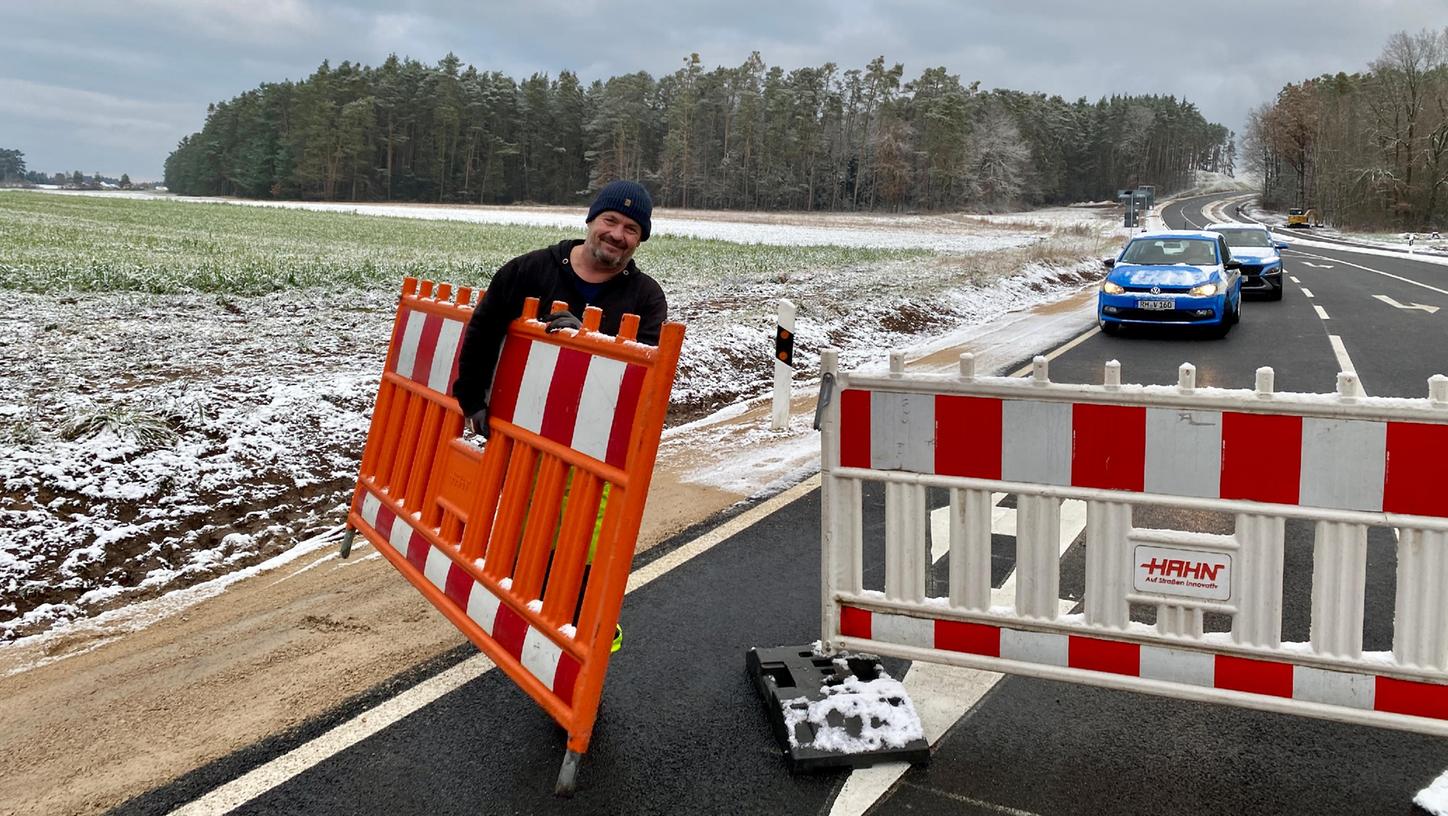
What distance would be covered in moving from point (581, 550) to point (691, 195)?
113 meters

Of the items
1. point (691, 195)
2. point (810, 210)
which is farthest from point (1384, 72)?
point (691, 195)

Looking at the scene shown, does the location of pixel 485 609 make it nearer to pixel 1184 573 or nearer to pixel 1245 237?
pixel 1184 573

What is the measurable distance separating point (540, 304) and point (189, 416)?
4.08 metres

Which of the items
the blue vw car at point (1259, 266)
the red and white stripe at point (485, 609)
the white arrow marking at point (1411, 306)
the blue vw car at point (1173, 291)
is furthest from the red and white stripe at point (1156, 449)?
the blue vw car at point (1259, 266)

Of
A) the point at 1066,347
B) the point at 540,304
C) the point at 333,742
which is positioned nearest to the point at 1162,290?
the point at 1066,347

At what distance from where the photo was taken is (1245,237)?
69.7 feet

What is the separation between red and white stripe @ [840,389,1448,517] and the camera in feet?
8.80

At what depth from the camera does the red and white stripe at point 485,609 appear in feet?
9.50

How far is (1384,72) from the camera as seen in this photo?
225 ft

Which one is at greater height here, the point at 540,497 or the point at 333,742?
the point at 540,497

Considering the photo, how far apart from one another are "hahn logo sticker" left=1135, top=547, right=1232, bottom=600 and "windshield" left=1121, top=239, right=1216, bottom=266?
13901 mm

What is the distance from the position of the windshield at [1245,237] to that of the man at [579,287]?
20697mm

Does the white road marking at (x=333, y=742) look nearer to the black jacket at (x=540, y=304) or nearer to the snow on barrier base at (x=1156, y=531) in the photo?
the black jacket at (x=540, y=304)

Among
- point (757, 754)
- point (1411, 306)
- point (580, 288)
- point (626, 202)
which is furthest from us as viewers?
point (1411, 306)
